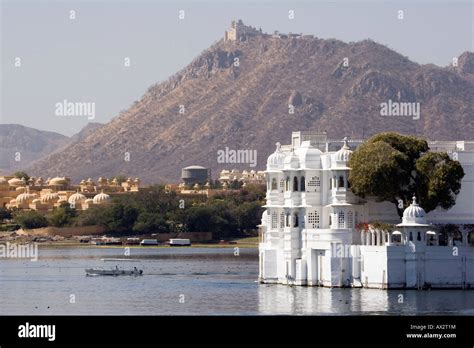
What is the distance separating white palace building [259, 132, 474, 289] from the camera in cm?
6825

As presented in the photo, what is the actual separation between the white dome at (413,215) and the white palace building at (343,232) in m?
0.04

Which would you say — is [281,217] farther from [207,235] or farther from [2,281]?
[207,235]

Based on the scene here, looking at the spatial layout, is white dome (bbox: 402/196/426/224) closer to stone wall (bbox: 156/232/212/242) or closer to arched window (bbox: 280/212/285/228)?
arched window (bbox: 280/212/285/228)

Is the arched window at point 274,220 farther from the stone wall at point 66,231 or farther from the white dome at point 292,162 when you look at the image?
the stone wall at point 66,231

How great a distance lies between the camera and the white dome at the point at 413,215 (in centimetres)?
6869

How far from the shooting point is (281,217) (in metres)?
75.9

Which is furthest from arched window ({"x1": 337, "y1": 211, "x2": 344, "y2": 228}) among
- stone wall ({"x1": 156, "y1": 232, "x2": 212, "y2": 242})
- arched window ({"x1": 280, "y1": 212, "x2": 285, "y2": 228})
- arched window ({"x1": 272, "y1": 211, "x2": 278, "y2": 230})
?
stone wall ({"x1": 156, "y1": 232, "x2": 212, "y2": 242})

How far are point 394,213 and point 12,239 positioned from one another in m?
110

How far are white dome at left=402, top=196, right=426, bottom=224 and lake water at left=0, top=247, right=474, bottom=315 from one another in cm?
302

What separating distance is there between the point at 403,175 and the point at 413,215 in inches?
155

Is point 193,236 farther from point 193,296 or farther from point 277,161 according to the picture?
point 193,296
